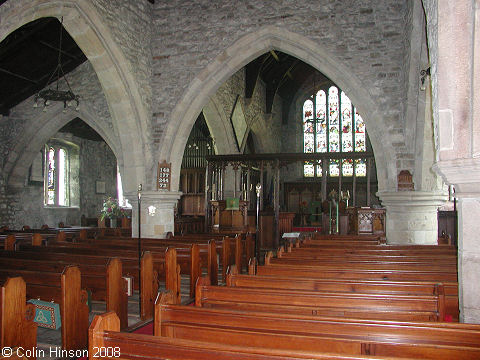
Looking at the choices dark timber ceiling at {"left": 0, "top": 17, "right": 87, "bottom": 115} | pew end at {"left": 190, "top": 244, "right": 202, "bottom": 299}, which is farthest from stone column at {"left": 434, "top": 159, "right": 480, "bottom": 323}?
dark timber ceiling at {"left": 0, "top": 17, "right": 87, "bottom": 115}

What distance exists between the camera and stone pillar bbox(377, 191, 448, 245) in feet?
25.1

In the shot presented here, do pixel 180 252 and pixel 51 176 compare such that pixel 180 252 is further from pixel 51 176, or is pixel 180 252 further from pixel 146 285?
pixel 51 176

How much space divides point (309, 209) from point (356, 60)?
9.40 metres

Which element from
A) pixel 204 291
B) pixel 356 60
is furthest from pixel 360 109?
pixel 204 291

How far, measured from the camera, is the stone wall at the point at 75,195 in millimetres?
10961

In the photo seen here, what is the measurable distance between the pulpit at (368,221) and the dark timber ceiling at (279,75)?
19.0 feet

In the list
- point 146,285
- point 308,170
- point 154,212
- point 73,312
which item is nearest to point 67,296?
point 73,312

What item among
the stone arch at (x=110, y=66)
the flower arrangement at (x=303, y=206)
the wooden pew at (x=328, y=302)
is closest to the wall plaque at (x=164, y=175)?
the stone arch at (x=110, y=66)

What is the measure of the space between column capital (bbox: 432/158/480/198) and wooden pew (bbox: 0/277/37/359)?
257 centimetres

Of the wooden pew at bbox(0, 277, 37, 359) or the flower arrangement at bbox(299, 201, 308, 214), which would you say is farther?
the flower arrangement at bbox(299, 201, 308, 214)

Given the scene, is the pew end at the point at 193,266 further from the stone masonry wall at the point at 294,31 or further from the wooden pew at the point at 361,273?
the stone masonry wall at the point at 294,31

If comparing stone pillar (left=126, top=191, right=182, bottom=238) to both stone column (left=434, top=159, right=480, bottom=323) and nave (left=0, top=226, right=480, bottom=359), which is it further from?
stone column (left=434, top=159, right=480, bottom=323)

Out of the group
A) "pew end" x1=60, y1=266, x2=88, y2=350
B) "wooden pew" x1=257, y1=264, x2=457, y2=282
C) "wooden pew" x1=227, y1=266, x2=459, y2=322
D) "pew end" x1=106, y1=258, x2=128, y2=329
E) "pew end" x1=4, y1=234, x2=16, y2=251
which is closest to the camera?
"wooden pew" x1=227, y1=266, x2=459, y2=322

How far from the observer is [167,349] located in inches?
62.1
